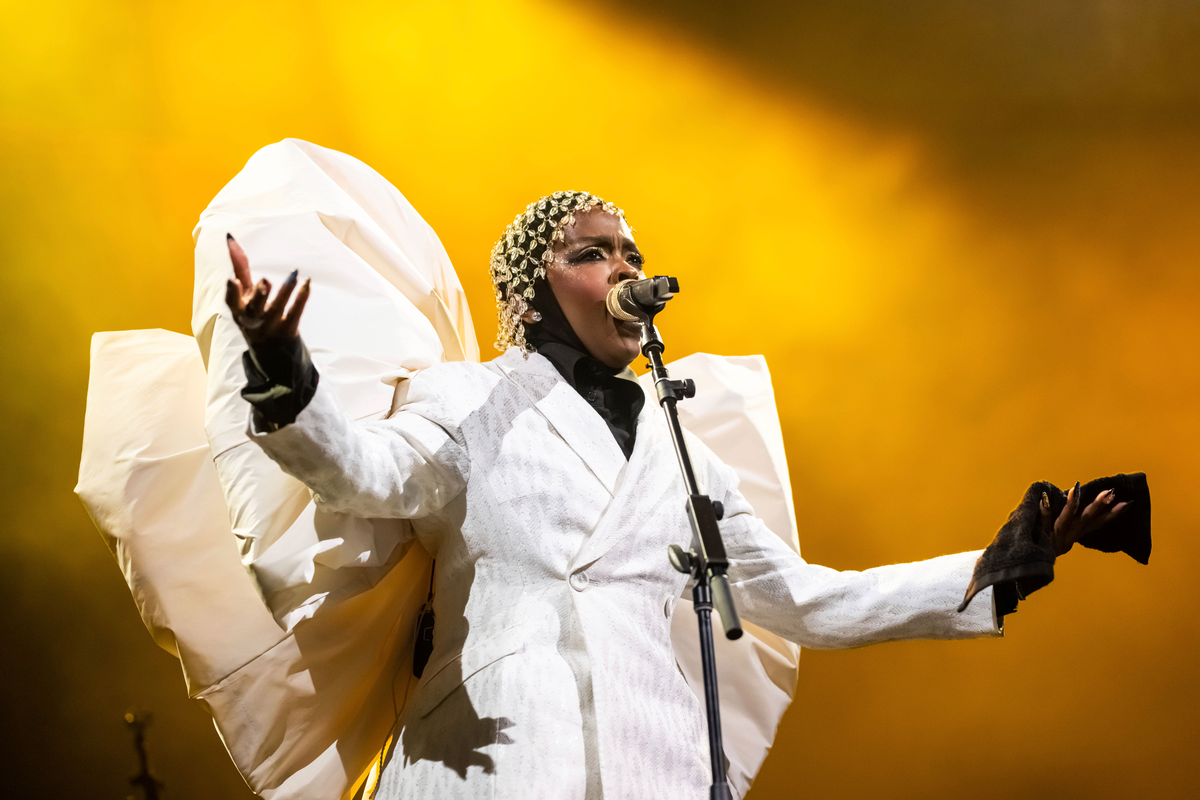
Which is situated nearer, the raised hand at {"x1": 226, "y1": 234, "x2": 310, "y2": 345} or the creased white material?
the raised hand at {"x1": 226, "y1": 234, "x2": 310, "y2": 345}

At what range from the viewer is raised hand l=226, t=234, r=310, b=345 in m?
0.85

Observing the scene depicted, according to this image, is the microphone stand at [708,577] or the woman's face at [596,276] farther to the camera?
the woman's face at [596,276]

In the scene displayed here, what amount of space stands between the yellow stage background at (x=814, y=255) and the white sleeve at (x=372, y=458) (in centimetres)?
112

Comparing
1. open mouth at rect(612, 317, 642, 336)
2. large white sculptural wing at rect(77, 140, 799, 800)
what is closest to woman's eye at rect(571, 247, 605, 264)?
open mouth at rect(612, 317, 642, 336)

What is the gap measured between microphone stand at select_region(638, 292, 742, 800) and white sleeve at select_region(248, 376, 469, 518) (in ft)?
1.23

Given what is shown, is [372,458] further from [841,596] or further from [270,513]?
[841,596]

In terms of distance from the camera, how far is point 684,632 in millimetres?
1640

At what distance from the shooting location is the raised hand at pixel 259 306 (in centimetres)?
85

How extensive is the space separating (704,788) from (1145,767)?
5.83 ft

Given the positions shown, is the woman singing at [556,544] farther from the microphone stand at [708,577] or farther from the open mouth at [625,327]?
the microphone stand at [708,577]

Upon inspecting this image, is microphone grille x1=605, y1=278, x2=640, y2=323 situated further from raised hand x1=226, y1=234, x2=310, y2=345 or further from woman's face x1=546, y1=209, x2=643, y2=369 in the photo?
raised hand x1=226, y1=234, x2=310, y2=345

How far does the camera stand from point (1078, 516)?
119 centimetres

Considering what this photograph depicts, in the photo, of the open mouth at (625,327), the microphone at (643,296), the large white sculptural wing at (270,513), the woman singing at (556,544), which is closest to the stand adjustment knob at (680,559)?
the woman singing at (556,544)

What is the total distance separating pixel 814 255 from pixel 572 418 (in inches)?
55.7
